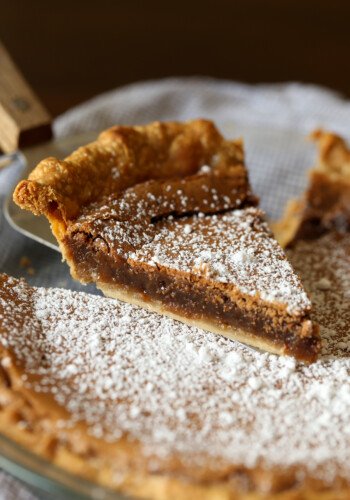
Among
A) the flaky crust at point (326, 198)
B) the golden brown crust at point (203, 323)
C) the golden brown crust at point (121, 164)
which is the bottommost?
the flaky crust at point (326, 198)

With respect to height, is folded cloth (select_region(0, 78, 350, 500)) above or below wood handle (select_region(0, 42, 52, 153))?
below

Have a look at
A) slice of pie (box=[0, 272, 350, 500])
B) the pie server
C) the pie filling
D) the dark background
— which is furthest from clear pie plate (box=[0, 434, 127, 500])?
the dark background

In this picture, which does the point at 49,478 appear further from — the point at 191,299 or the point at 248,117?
the point at 248,117

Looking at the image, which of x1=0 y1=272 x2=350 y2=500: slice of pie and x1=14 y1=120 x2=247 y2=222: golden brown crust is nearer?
x1=0 y1=272 x2=350 y2=500: slice of pie

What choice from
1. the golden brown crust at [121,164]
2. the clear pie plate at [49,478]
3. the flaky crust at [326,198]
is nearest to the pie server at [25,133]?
the golden brown crust at [121,164]

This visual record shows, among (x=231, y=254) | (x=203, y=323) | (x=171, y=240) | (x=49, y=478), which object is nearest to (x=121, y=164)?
(x=171, y=240)

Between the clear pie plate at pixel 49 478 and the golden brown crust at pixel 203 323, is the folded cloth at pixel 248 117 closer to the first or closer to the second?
the golden brown crust at pixel 203 323

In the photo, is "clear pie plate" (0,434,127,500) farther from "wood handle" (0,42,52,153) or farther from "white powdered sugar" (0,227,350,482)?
"wood handle" (0,42,52,153)
